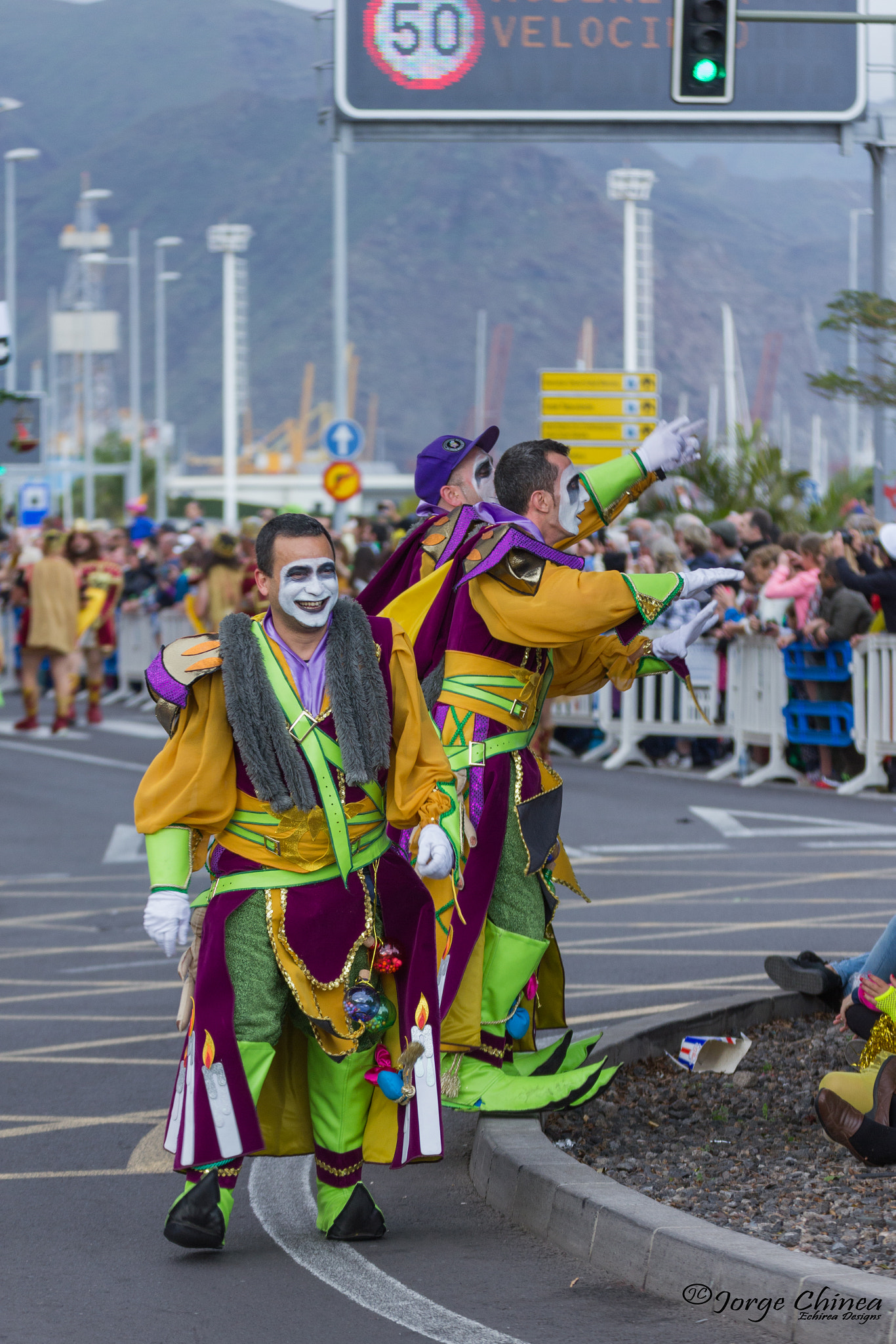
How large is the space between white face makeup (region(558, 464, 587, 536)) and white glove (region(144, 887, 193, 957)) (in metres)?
1.78

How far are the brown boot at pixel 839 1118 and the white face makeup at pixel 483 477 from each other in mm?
2217

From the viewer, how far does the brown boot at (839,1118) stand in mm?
5133

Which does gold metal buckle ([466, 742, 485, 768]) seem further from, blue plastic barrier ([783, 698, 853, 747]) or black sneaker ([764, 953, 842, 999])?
blue plastic barrier ([783, 698, 853, 747])

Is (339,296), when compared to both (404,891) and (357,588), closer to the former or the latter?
(357,588)

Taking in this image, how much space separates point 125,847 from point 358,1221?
869 cm

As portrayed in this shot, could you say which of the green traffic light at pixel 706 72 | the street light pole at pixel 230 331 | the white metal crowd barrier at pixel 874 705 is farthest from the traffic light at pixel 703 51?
the street light pole at pixel 230 331

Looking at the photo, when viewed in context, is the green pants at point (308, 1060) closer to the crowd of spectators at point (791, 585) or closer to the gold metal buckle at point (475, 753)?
the gold metal buckle at point (475, 753)

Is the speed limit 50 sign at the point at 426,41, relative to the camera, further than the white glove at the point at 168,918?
Yes

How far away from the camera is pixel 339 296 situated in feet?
107

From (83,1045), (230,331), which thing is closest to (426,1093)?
(83,1045)

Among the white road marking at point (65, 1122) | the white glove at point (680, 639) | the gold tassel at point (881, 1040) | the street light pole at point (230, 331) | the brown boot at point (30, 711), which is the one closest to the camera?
the gold tassel at point (881, 1040)

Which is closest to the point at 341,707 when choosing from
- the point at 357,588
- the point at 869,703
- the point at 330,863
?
the point at 330,863

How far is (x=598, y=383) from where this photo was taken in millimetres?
23312

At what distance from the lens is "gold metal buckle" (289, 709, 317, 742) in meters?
4.92
